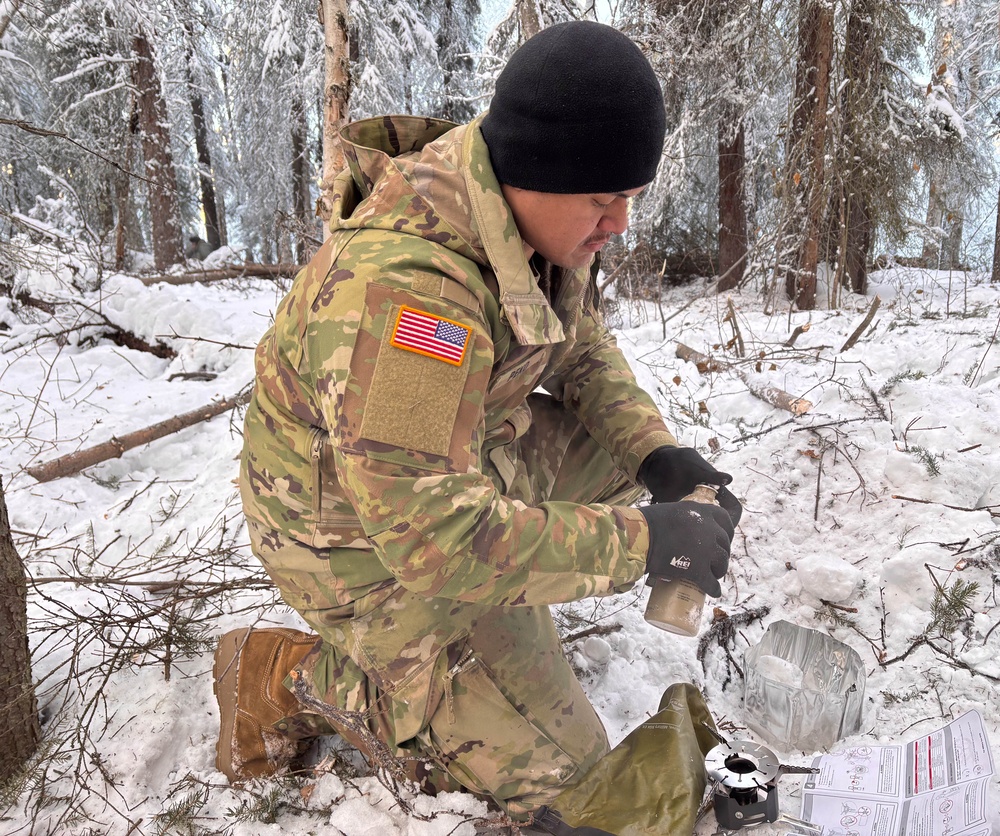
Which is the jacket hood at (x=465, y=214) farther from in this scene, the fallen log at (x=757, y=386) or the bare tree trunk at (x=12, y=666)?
the fallen log at (x=757, y=386)

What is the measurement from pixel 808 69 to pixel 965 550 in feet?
16.2

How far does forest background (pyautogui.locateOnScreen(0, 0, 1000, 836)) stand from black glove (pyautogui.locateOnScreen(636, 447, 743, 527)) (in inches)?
24.5

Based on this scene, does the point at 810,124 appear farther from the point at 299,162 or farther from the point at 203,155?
the point at 203,155

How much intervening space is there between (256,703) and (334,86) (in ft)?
9.74

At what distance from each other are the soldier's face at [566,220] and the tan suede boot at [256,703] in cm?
132

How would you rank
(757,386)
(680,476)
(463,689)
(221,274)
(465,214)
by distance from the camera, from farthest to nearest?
(221,274) → (757,386) → (680,476) → (463,689) → (465,214)

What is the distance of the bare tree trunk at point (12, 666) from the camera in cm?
184

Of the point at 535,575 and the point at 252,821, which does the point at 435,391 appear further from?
the point at 252,821

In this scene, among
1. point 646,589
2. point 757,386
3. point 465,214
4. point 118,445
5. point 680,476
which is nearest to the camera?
point 465,214

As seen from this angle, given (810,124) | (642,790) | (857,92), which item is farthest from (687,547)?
(857,92)

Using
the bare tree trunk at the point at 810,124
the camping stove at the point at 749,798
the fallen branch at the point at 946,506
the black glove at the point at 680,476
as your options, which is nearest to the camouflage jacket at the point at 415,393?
the black glove at the point at 680,476

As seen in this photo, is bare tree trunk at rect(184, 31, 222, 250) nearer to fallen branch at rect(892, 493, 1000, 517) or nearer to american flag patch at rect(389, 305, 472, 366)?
american flag patch at rect(389, 305, 472, 366)

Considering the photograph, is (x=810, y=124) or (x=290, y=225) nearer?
(x=290, y=225)

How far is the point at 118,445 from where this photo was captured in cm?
350
